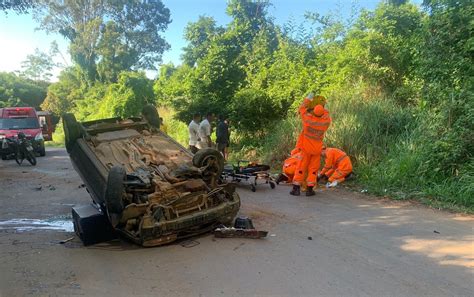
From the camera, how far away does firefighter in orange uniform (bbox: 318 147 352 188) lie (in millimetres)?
9477

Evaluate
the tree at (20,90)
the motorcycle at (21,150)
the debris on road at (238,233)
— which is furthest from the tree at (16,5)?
the tree at (20,90)

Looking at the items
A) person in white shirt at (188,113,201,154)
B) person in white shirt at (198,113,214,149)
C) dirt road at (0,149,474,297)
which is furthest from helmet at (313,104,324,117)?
person in white shirt at (188,113,201,154)

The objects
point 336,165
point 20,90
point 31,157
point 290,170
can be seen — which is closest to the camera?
point 336,165

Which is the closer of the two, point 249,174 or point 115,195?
point 115,195

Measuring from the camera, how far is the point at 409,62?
40.8ft

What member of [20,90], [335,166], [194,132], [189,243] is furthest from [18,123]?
[20,90]

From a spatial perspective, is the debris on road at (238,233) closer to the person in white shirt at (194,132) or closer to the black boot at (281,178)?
the black boot at (281,178)

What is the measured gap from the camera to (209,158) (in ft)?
20.4

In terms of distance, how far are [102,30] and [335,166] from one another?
36.0 meters

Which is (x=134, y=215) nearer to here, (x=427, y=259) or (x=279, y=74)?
(x=427, y=259)

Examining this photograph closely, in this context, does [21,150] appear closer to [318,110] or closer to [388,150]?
[318,110]

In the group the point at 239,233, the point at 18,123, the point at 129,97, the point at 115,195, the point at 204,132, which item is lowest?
the point at 239,233

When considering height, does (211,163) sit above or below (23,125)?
below

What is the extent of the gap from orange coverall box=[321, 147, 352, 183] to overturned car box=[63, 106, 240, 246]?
394 centimetres
